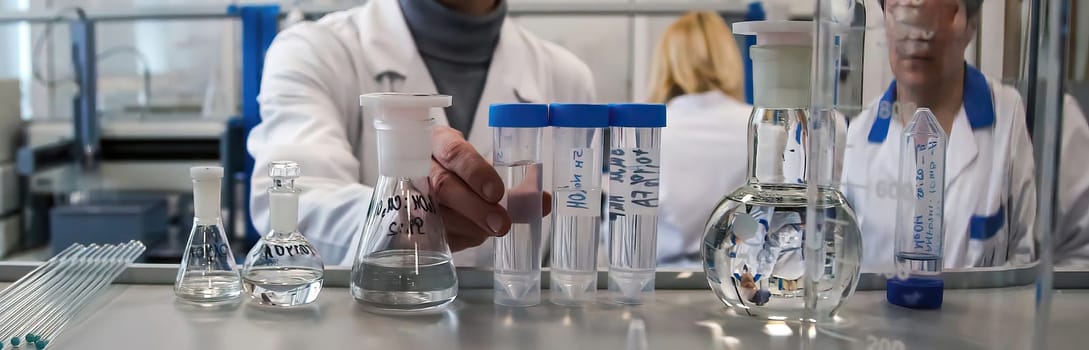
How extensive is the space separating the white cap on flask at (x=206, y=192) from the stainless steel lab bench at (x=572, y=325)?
64mm

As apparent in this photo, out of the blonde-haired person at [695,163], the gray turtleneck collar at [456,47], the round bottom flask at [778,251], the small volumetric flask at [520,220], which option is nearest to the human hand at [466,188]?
the small volumetric flask at [520,220]

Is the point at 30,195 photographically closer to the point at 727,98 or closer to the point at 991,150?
the point at 727,98

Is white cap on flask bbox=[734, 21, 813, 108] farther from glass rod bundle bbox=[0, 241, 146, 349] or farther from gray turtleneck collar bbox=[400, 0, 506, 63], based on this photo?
gray turtleneck collar bbox=[400, 0, 506, 63]

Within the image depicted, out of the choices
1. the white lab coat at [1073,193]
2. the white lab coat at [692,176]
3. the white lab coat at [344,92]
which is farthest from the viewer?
the white lab coat at [692,176]

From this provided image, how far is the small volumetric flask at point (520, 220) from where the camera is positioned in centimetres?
62

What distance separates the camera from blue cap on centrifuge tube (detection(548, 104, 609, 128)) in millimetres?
594

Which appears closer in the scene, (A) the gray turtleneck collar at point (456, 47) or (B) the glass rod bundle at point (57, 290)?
(B) the glass rod bundle at point (57, 290)

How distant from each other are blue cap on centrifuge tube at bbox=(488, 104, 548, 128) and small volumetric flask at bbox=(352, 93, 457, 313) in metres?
0.03

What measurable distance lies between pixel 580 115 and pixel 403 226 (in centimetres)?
14

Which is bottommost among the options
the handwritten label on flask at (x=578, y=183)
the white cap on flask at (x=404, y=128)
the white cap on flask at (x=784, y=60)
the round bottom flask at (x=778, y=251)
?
the round bottom flask at (x=778, y=251)

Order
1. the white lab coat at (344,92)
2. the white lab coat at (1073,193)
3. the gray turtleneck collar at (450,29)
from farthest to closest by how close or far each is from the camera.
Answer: the gray turtleneck collar at (450,29)
the white lab coat at (344,92)
the white lab coat at (1073,193)

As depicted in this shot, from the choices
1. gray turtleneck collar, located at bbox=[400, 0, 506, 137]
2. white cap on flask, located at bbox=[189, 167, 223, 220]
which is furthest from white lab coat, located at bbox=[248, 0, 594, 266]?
white cap on flask, located at bbox=[189, 167, 223, 220]

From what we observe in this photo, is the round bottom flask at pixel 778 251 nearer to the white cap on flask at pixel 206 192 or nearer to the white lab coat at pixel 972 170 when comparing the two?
the white lab coat at pixel 972 170

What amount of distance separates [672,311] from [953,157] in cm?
20
